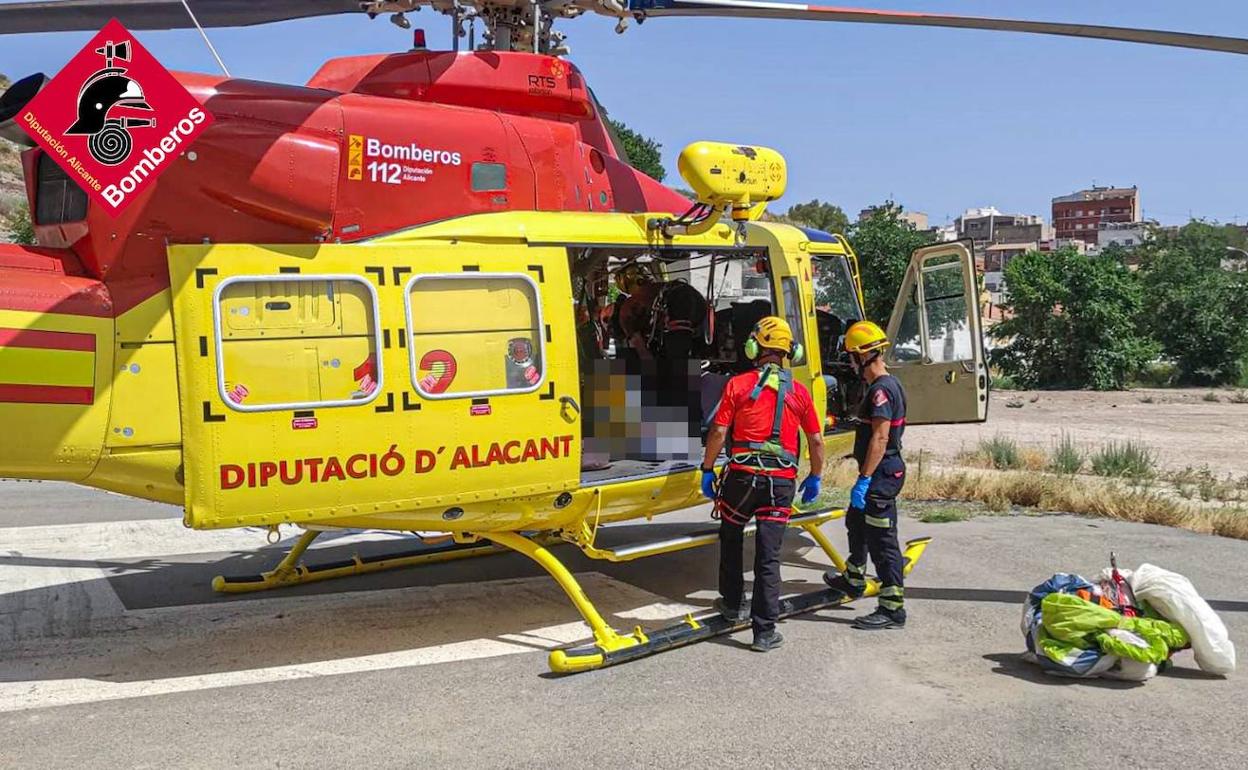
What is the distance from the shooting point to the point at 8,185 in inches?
1547

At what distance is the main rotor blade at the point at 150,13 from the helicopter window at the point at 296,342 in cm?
200

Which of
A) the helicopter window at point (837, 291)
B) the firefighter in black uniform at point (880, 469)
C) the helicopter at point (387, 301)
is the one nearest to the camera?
the helicopter at point (387, 301)

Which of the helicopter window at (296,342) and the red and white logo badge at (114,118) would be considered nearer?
the red and white logo badge at (114,118)

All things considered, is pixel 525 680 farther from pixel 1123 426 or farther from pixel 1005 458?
pixel 1123 426

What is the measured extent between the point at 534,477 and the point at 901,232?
70.8 ft

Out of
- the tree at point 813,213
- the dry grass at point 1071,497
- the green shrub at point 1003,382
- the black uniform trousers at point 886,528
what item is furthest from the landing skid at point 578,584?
the tree at point 813,213

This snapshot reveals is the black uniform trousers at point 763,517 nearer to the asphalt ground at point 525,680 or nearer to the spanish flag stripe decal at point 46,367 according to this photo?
the asphalt ground at point 525,680

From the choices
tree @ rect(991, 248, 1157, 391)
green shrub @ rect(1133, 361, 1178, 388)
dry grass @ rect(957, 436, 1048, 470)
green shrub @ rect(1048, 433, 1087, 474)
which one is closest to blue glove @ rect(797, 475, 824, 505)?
green shrub @ rect(1048, 433, 1087, 474)

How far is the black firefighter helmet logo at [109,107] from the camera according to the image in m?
4.62

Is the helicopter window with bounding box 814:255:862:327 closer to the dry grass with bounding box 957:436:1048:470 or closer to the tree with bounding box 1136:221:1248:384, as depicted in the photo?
the dry grass with bounding box 957:436:1048:470

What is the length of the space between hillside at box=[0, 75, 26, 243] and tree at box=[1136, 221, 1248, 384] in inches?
1559

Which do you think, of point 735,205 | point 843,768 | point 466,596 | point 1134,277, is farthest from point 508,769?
point 1134,277

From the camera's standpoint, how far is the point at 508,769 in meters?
4.26

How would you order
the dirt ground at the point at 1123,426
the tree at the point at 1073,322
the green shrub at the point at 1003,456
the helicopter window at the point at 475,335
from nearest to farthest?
1. the helicopter window at the point at 475,335
2. the green shrub at the point at 1003,456
3. the dirt ground at the point at 1123,426
4. the tree at the point at 1073,322
